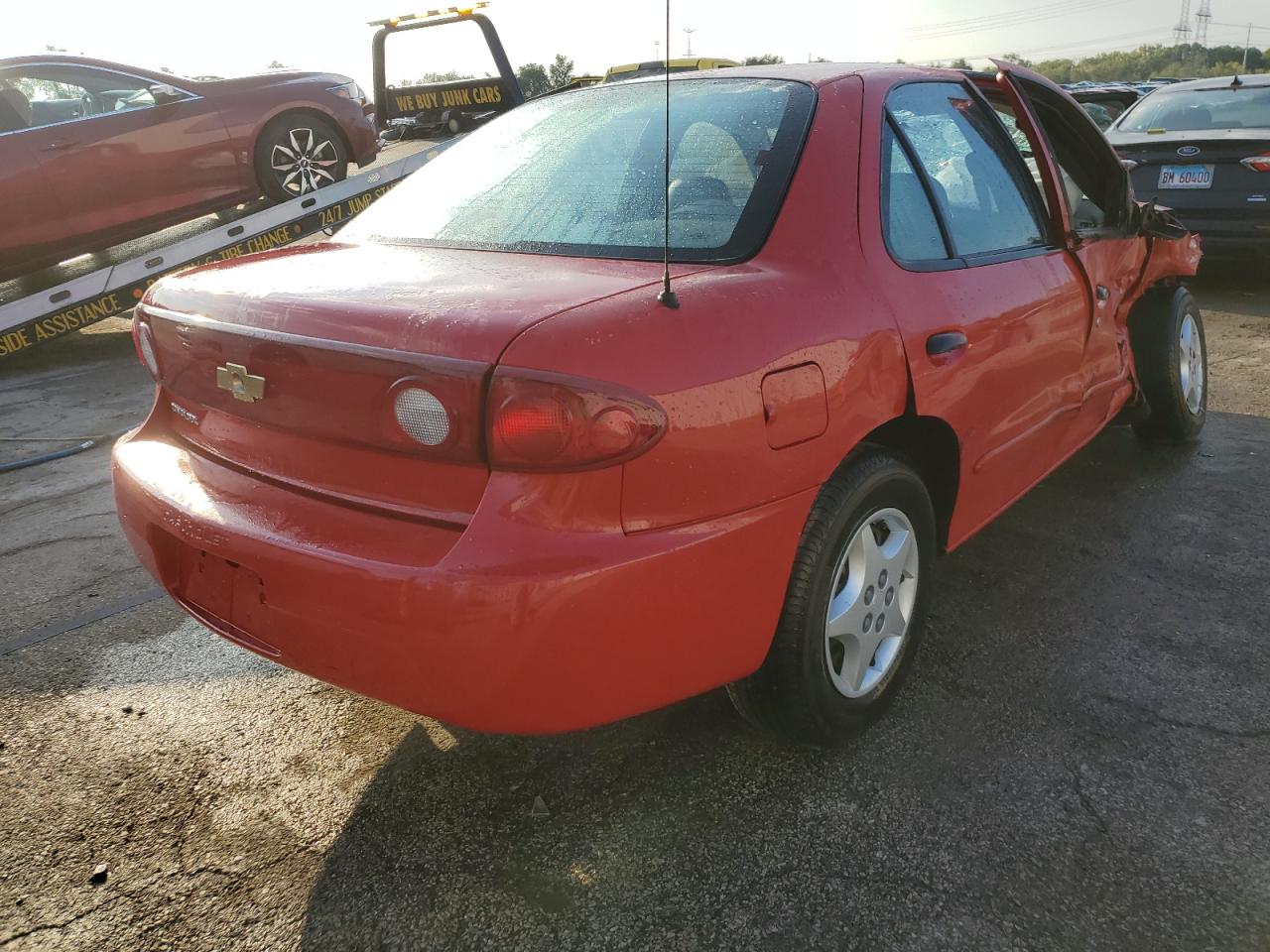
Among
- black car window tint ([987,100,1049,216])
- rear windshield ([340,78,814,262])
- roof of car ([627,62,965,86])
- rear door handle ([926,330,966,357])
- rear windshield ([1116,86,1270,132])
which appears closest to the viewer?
rear windshield ([340,78,814,262])

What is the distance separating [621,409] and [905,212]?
1.10 m

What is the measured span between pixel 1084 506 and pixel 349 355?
302 cm

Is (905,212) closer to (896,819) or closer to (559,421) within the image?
(559,421)

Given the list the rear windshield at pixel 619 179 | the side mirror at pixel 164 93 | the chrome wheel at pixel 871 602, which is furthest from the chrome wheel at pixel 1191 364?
the side mirror at pixel 164 93

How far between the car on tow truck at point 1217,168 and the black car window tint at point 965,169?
4.40 m

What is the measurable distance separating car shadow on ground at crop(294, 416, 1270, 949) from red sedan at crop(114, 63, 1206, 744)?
21cm

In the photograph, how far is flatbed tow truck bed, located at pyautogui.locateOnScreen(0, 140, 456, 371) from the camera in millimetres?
6469

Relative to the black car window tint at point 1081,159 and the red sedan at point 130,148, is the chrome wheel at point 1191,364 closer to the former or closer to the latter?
the black car window tint at point 1081,159

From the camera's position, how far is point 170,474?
213 centimetres

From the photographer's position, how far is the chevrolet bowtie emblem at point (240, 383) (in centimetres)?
194

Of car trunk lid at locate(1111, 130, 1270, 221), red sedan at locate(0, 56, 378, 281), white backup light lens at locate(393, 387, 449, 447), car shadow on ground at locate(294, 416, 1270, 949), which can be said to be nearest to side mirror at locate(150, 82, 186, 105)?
red sedan at locate(0, 56, 378, 281)

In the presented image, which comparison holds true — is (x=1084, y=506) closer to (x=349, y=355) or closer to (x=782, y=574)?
→ (x=782, y=574)

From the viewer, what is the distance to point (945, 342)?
2293 millimetres

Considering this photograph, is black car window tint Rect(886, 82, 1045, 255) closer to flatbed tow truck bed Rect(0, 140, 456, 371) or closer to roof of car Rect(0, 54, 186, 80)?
flatbed tow truck bed Rect(0, 140, 456, 371)
